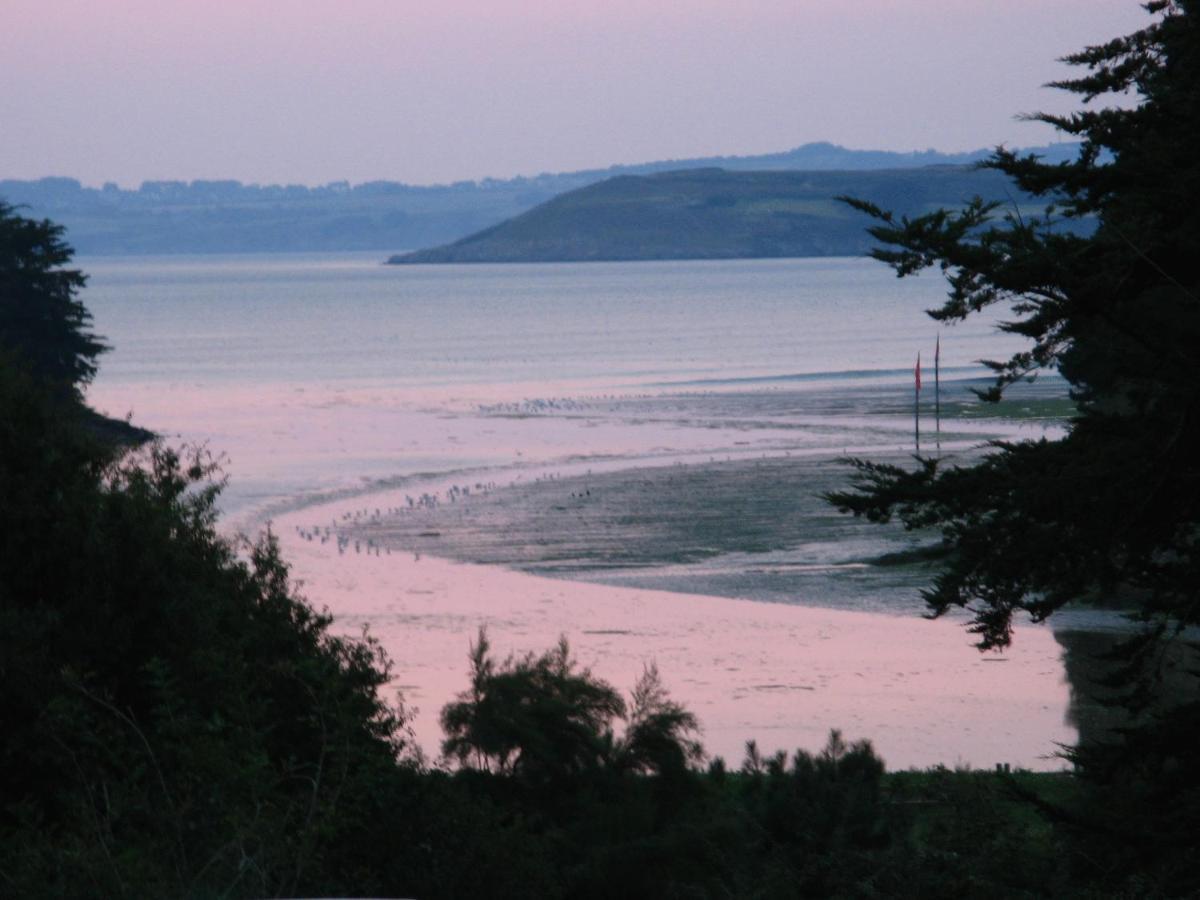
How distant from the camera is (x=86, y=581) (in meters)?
15.8

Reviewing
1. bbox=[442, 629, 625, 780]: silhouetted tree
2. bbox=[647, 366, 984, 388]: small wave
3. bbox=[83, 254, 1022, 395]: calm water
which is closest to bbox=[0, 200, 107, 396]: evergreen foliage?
bbox=[83, 254, 1022, 395]: calm water

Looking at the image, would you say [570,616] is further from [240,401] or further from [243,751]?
[240,401]

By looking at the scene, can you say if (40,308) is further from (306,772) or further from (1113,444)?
(1113,444)

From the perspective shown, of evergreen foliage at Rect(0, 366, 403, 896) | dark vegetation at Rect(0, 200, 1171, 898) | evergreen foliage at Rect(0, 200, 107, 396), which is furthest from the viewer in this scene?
evergreen foliage at Rect(0, 200, 107, 396)

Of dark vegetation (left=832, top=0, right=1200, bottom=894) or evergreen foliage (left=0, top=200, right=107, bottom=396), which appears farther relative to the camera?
evergreen foliage (left=0, top=200, right=107, bottom=396)

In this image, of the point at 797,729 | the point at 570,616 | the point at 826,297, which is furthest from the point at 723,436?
the point at 826,297

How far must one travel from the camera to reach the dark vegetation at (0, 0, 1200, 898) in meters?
12.0

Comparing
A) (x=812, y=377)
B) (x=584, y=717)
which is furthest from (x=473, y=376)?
(x=584, y=717)

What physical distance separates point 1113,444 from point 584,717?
6.76m

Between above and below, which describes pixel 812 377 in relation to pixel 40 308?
below

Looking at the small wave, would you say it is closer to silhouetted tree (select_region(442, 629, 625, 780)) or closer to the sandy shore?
the sandy shore

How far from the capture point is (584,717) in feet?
58.3

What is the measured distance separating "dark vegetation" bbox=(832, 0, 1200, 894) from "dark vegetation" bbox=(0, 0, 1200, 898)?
4cm

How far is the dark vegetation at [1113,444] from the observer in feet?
39.5
